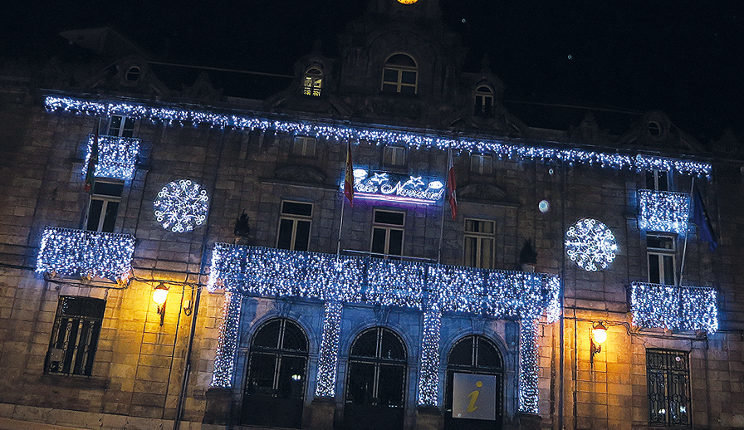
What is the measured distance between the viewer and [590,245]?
70.0 feet

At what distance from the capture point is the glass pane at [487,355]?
67.4ft

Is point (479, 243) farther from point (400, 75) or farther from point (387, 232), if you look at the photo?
point (400, 75)

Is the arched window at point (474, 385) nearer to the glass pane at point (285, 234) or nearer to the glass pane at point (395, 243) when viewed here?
the glass pane at point (395, 243)

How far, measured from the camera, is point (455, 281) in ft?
65.5

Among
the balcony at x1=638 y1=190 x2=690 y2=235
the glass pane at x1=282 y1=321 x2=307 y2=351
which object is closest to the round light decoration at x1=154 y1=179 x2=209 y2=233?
the glass pane at x1=282 y1=321 x2=307 y2=351

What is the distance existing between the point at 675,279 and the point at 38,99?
78.1 ft

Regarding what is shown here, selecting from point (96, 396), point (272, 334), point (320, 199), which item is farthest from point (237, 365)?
point (320, 199)

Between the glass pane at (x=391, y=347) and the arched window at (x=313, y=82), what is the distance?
9.18 metres

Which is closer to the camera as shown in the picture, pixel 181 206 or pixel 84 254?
pixel 84 254

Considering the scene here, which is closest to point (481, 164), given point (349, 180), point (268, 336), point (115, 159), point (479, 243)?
point (479, 243)

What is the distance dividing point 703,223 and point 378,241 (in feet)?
36.8

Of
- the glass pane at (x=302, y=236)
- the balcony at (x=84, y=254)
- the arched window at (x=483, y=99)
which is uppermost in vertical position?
the arched window at (x=483, y=99)

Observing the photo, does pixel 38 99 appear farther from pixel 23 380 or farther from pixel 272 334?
pixel 272 334

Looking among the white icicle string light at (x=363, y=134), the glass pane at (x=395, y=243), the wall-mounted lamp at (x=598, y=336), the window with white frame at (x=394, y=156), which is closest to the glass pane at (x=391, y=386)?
the glass pane at (x=395, y=243)
